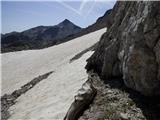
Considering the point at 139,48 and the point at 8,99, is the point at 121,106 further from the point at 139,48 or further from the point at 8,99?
the point at 8,99

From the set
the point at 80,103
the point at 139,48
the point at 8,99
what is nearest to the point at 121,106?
the point at 80,103

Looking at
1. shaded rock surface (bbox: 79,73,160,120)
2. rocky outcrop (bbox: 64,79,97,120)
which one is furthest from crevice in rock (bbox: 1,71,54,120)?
shaded rock surface (bbox: 79,73,160,120)

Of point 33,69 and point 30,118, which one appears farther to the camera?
point 33,69

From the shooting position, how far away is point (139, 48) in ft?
47.1

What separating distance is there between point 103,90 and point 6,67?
32216 mm

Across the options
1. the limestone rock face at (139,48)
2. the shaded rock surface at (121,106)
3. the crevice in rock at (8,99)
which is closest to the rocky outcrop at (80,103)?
the shaded rock surface at (121,106)

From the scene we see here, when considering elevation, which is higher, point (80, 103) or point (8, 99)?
point (80, 103)

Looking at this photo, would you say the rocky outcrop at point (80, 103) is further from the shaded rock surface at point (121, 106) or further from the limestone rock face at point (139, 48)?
the limestone rock face at point (139, 48)

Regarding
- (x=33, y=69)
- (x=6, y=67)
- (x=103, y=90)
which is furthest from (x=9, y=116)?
(x=6, y=67)

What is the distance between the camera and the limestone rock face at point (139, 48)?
13.6 meters

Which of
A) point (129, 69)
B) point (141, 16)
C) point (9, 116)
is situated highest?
point (141, 16)

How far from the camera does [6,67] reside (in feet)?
153

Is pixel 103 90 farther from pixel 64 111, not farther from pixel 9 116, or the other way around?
pixel 9 116

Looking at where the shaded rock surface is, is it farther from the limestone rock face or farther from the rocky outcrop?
the limestone rock face
